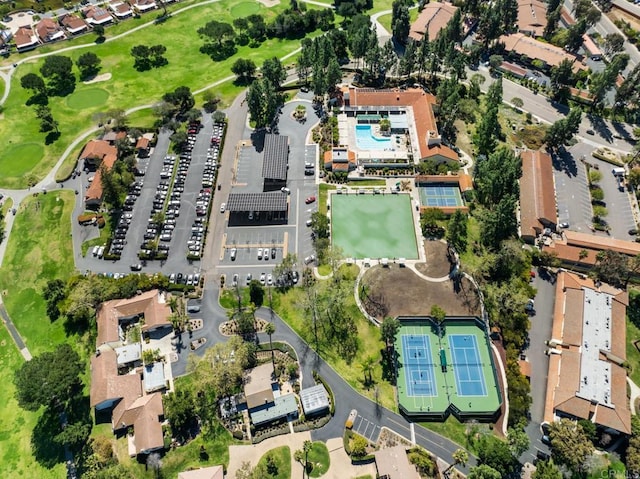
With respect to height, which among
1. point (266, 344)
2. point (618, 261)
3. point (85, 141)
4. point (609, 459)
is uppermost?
point (85, 141)

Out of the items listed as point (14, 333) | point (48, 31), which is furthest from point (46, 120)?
Result: point (14, 333)

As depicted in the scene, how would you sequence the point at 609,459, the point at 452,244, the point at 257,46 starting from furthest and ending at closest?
the point at 257,46 → the point at 452,244 → the point at 609,459

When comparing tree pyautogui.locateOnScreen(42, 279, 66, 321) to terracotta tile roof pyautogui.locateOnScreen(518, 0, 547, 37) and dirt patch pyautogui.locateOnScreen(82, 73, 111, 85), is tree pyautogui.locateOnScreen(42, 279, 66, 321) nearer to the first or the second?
dirt patch pyautogui.locateOnScreen(82, 73, 111, 85)

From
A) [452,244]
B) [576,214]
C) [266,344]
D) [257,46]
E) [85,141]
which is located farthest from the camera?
[257,46]

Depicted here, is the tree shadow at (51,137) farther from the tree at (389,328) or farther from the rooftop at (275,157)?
the tree at (389,328)

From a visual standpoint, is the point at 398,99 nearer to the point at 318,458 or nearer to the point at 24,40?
the point at 318,458

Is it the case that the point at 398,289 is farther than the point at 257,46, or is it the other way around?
the point at 257,46

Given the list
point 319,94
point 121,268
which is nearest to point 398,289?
point 121,268

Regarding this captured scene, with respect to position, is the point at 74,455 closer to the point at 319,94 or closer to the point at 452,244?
the point at 452,244
